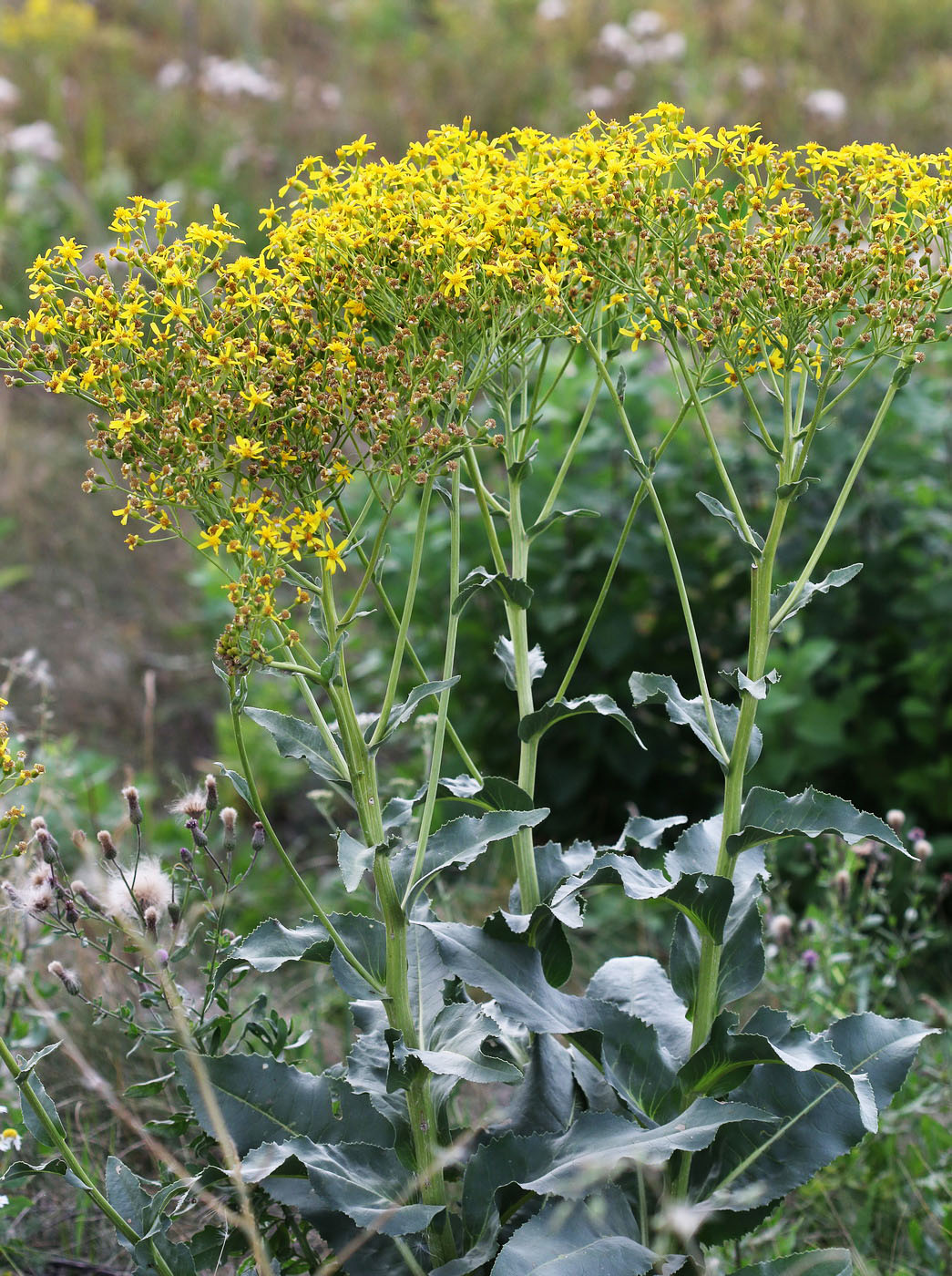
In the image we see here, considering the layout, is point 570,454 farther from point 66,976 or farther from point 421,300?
point 66,976

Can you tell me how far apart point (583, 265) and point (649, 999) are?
4.31ft

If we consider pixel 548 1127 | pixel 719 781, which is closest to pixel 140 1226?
pixel 548 1127

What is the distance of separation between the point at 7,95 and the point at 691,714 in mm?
8737

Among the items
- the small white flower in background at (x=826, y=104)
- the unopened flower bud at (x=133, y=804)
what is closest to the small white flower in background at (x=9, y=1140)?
the unopened flower bud at (x=133, y=804)

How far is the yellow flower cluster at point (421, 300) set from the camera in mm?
1791

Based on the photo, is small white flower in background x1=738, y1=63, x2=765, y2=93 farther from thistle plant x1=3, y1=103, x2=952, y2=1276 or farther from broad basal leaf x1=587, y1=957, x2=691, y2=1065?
broad basal leaf x1=587, y1=957, x2=691, y2=1065

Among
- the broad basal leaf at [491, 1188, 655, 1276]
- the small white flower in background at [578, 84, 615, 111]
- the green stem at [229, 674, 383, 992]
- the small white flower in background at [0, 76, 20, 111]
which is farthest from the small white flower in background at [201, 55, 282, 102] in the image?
the broad basal leaf at [491, 1188, 655, 1276]

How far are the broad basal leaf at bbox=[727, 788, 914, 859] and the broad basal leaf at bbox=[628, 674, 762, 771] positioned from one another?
0.25 ft

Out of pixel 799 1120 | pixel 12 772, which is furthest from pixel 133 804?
pixel 799 1120

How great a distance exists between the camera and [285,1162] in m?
2.00

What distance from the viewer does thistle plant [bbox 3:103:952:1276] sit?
1.81 meters

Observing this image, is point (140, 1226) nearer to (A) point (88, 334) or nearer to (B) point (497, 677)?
(A) point (88, 334)

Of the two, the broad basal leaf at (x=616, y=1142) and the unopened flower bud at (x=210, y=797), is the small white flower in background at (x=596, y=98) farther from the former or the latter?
the broad basal leaf at (x=616, y=1142)

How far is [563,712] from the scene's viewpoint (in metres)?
2.02
